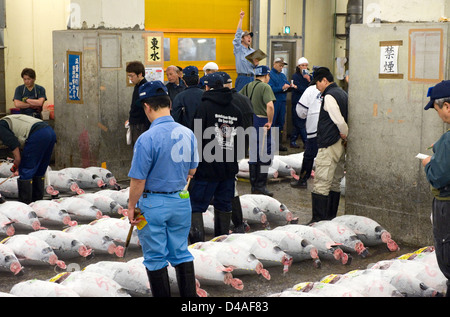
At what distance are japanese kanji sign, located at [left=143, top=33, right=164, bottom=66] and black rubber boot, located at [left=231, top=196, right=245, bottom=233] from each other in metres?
4.69

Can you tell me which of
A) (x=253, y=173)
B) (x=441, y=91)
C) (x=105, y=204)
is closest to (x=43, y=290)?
(x=441, y=91)

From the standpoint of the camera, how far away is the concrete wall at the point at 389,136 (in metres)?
7.82

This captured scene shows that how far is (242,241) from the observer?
22.5ft

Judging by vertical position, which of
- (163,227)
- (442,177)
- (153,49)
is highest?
(153,49)

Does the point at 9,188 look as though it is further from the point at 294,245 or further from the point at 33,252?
the point at 294,245

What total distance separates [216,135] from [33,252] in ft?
7.00

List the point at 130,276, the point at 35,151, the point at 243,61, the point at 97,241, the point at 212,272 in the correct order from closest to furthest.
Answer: the point at 130,276 → the point at 212,272 → the point at 97,241 → the point at 35,151 → the point at 243,61

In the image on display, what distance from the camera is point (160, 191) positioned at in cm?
527

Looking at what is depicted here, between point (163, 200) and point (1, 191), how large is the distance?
5479 mm

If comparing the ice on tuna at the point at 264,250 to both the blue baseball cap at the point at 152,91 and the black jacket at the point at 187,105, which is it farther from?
the blue baseball cap at the point at 152,91

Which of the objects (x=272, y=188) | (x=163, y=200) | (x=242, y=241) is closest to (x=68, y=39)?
(x=272, y=188)

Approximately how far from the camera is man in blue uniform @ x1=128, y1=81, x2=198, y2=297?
5223 millimetres

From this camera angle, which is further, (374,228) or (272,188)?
(272,188)
